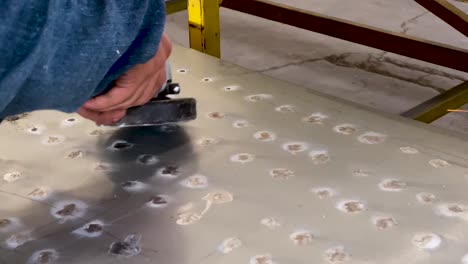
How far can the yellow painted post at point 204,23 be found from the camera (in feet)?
4.72

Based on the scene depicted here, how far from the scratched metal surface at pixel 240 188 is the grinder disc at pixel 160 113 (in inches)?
1.0

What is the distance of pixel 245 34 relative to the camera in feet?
9.14

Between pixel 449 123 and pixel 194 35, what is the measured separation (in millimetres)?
960

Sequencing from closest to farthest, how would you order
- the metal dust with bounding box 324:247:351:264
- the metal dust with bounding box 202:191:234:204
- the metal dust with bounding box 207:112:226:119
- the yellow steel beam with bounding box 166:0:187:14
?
the metal dust with bounding box 324:247:351:264 → the metal dust with bounding box 202:191:234:204 → the metal dust with bounding box 207:112:226:119 → the yellow steel beam with bounding box 166:0:187:14

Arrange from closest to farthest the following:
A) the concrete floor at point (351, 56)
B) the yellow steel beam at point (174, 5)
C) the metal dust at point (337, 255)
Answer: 1. the metal dust at point (337, 255)
2. the yellow steel beam at point (174, 5)
3. the concrete floor at point (351, 56)

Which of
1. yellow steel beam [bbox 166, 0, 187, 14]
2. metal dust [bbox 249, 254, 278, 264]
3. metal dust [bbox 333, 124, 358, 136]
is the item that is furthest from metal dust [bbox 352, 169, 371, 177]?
yellow steel beam [bbox 166, 0, 187, 14]

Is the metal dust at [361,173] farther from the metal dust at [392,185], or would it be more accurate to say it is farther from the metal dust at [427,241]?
the metal dust at [427,241]

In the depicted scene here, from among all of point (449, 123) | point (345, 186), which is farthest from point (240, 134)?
point (449, 123)

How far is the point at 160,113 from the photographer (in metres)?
0.94

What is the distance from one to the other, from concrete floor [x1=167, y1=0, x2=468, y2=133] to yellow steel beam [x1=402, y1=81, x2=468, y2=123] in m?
0.43

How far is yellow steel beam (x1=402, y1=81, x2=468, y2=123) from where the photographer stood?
1515 millimetres

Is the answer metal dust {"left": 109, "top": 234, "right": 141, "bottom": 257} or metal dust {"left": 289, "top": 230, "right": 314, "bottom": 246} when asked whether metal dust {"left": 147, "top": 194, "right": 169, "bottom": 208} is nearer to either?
metal dust {"left": 109, "top": 234, "right": 141, "bottom": 257}

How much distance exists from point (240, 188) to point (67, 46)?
0.34 meters

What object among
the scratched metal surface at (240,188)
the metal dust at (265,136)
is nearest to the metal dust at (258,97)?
the scratched metal surface at (240,188)
